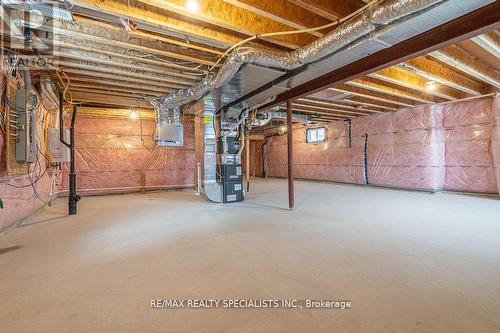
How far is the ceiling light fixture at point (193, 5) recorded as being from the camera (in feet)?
6.64

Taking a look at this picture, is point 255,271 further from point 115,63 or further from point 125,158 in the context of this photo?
point 125,158

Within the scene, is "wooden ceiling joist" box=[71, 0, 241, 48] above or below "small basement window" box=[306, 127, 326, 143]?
above

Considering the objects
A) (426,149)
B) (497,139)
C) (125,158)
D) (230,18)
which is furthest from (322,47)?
(125,158)

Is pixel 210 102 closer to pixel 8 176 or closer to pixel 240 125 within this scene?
pixel 240 125

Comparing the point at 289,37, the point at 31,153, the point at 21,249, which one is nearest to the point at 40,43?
the point at 31,153

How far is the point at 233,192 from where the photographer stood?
4.82 meters

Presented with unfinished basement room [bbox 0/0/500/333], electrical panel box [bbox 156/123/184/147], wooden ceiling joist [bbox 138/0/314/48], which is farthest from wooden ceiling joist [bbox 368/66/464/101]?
electrical panel box [bbox 156/123/184/147]

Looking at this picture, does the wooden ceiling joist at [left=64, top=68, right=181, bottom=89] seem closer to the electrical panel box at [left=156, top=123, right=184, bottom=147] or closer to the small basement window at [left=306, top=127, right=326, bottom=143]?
the electrical panel box at [left=156, top=123, right=184, bottom=147]

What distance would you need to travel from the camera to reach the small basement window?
8.52m

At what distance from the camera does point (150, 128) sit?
263 inches

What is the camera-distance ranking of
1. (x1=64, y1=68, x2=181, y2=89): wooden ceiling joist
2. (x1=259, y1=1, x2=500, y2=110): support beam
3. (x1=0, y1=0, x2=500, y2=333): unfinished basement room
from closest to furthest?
(x1=0, y1=0, x2=500, y2=333): unfinished basement room < (x1=259, y1=1, x2=500, y2=110): support beam < (x1=64, y1=68, x2=181, y2=89): wooden ceiling joist

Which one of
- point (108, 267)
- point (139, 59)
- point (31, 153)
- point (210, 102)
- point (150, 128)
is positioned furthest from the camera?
point (150, 128)

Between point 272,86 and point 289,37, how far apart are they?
863mm

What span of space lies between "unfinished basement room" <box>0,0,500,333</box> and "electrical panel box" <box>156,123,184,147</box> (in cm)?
5
